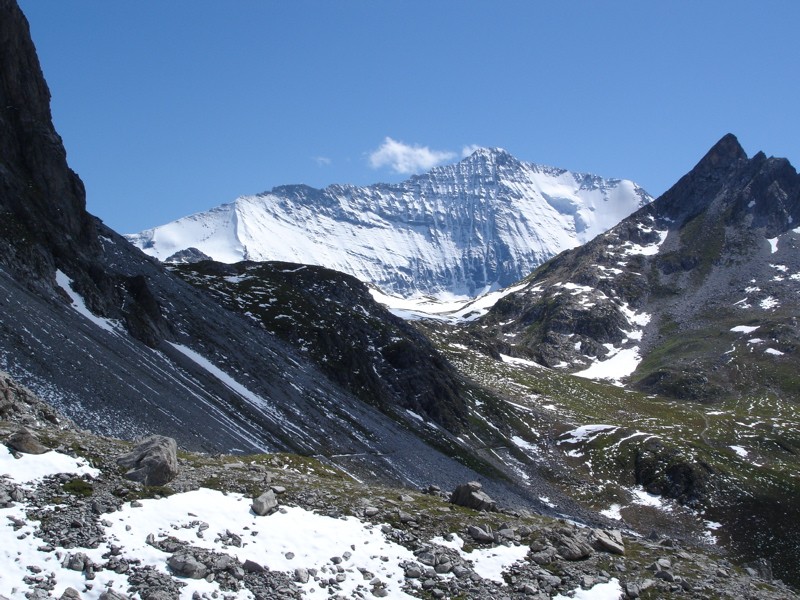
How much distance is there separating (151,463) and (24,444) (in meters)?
5.10

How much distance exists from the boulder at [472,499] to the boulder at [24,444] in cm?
2268

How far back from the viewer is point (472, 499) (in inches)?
1574

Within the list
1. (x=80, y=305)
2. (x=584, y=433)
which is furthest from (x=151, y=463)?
(x=584, y=433)

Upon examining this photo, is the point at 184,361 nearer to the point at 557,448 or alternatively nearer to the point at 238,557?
the point at 238,557

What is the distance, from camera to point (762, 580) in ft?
131

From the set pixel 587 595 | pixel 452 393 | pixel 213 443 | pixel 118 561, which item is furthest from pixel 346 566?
pixel 452 393

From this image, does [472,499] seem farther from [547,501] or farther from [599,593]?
[547,501]

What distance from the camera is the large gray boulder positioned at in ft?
96.0

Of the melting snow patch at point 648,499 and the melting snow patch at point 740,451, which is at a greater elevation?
the melting snow patch at point 740,451

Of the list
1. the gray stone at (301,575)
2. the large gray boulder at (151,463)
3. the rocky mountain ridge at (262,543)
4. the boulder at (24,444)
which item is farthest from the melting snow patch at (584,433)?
the boulder at (24,444)

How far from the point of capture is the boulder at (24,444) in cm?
2823

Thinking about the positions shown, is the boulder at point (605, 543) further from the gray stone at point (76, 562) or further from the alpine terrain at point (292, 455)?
the gray stone at point (76, 562)

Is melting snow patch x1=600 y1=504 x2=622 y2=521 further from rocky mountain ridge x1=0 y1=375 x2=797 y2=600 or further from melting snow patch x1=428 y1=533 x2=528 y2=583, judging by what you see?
melting snow patch x1=428 y1=533 x2=528 y2=583

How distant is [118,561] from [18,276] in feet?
193
